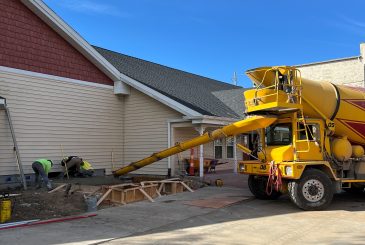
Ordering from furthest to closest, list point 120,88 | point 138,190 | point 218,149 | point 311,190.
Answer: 1. point 218,149
2. point 120,88
3. point 138,190
4. point 311,190

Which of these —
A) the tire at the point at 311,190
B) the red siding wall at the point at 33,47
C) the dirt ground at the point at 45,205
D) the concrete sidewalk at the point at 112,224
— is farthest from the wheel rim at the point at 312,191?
the red siding wall at the point at 33,47

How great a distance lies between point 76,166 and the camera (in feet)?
55.6

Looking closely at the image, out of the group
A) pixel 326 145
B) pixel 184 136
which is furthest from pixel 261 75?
pixel 184 136

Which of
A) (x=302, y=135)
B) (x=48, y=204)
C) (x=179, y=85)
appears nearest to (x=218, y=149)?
(x=179, y=85)

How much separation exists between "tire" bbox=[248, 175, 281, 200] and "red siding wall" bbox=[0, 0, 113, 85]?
8639 mm

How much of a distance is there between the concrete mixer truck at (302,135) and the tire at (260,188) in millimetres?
30

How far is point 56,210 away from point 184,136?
365 inches

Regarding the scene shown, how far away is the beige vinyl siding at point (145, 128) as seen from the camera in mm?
18672

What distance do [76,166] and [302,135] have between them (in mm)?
9140

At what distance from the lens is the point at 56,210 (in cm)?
1088

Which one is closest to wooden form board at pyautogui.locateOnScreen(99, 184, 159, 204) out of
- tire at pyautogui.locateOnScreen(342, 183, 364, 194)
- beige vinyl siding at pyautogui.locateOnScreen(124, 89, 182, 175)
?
beige vinyl siding at pyautogui.locateOnScreen(124, 89, 182, 175)

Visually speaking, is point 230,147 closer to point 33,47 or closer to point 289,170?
point 33,47

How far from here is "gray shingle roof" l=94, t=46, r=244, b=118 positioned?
65.0ft

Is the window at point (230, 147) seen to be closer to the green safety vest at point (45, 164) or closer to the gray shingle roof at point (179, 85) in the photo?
the gray shingle roof at point (179, 85)
